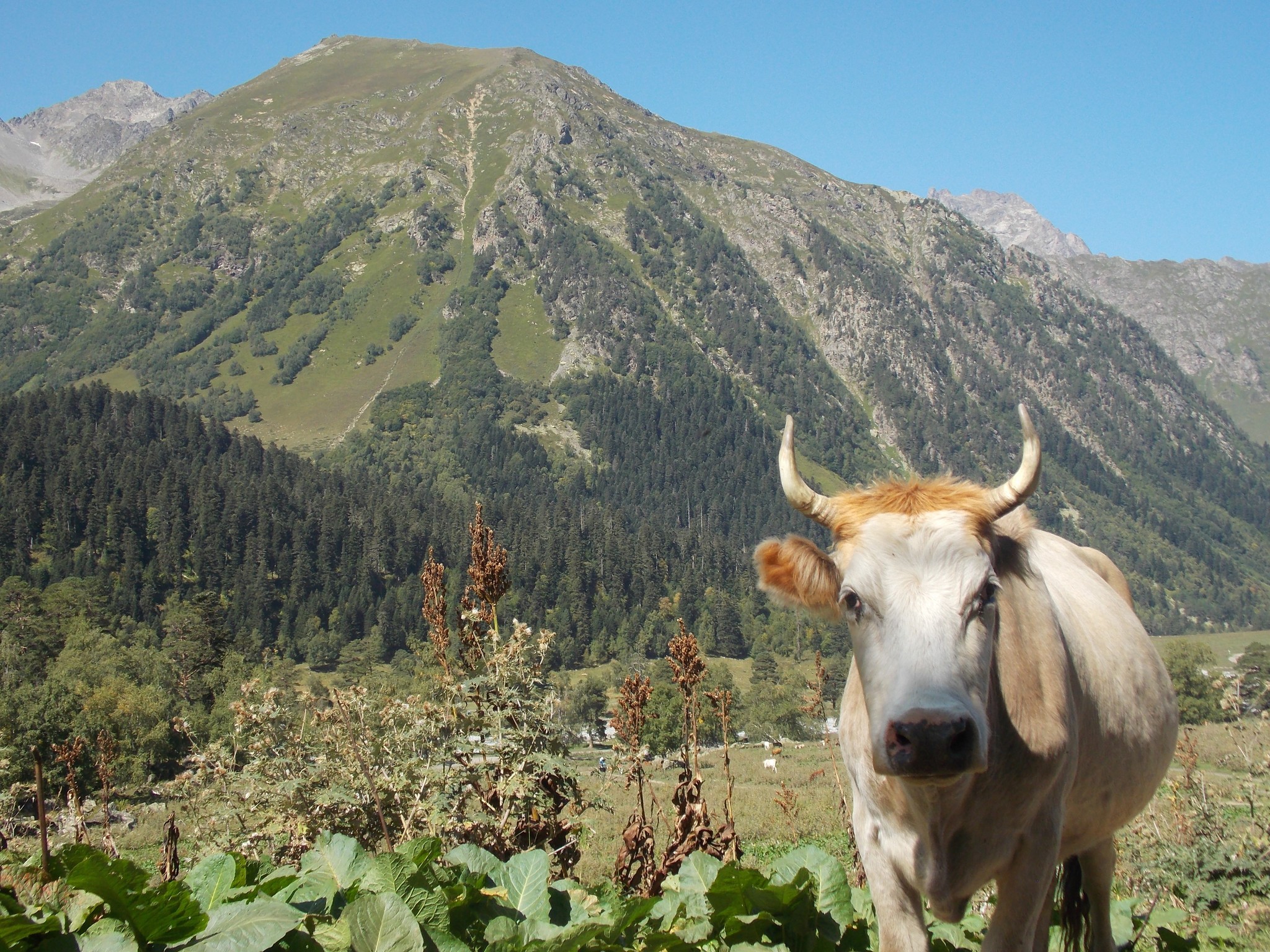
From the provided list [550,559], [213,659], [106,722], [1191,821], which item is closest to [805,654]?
[550,559]

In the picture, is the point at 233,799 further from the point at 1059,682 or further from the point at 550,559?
the point at 550,559

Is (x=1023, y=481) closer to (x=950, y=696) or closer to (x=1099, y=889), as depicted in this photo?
(x=950, y=696)

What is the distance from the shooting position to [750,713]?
80.8 m

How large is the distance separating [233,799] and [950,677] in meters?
6.84

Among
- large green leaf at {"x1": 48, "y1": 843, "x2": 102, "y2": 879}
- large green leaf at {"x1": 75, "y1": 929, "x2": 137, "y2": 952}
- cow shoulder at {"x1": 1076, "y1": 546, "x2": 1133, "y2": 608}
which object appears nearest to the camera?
large green leaf at {"x1": 75, "y1": 929, "x2": 137, "y2": 952}

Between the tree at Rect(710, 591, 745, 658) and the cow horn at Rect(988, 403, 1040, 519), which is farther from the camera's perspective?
the tree at Rect(710, 591, 745, 658)

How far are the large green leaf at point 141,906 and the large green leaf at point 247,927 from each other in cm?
5

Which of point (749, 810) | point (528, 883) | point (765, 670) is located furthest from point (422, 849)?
point (765, 670)

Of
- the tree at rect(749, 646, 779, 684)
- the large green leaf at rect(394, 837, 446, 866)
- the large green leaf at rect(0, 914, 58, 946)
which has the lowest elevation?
the tree at rect(749, 646, 779, 684)

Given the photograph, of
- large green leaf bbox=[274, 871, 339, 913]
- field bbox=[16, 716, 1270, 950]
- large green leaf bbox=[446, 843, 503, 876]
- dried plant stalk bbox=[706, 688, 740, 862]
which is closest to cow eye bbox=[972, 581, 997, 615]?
large green leaf bbox=[446, 843, 503, 876]

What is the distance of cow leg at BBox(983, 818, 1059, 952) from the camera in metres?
4.44

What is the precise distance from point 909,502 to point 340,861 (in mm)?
3046

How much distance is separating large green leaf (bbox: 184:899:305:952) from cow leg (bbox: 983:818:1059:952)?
11.0 feet

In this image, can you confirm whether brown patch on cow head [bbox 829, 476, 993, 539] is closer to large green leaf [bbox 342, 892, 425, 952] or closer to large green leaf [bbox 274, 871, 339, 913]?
large green leaf [bbox 342, 892, 425, 952]
